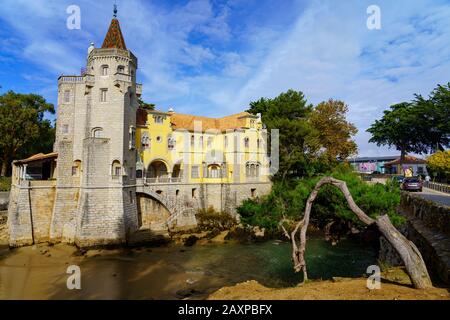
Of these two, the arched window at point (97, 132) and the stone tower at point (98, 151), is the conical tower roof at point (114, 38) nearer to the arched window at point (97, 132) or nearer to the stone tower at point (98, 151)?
the stone tower at point (98, 151)

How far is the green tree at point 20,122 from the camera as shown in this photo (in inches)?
1596

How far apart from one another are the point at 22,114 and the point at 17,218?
71.8 feet

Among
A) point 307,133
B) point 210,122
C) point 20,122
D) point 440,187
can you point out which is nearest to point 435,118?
point 440,187

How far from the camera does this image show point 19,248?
25078mm

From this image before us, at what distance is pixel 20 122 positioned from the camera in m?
41.3

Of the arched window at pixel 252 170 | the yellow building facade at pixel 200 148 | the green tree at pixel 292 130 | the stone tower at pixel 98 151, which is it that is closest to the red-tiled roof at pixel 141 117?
the yellow building facade at pixel 200 148

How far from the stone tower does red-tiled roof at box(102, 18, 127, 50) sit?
0.34 ft

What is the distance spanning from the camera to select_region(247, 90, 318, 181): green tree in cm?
3700

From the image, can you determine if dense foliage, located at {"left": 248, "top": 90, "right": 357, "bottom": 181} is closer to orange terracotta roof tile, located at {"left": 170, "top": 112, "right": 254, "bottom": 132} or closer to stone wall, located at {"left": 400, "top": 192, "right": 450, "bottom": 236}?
orange terracotta roof tile, located at {"left": 170, "top": 112, "right": 254, "bottom": 132}

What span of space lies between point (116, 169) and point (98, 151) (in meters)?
2.36

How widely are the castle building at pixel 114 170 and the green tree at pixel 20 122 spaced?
926 centimetres

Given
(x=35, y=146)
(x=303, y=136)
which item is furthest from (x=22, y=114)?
(x=303, y=136)

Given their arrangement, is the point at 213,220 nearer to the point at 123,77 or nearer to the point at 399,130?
the point at 123,77

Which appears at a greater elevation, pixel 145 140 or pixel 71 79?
pixel 71 79
